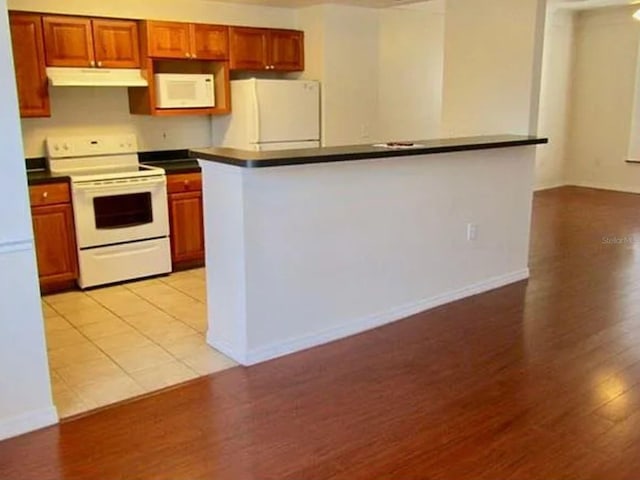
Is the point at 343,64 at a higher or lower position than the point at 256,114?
higher

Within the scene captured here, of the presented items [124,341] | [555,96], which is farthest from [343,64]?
[555,96]

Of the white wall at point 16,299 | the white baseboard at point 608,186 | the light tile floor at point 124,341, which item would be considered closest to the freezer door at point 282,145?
the light tile floor at point 124,341

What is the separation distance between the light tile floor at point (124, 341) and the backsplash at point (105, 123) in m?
1.36

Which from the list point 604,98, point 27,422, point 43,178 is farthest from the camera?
point 604,98

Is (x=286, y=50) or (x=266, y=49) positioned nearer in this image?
(x=266, y=49)

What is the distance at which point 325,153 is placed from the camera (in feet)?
11.2

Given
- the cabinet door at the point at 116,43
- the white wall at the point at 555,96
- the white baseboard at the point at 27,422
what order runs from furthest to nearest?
the white wall at the point at 555,96
the cabinet door at the point at 116,43
the white baseboard at the point at 27,422

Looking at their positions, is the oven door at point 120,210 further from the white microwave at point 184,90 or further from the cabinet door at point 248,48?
the cabinet door at point 248,48

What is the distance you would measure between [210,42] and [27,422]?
3.68 m

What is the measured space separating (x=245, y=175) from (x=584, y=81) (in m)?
7.79

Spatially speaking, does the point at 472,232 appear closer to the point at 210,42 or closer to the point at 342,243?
the point at 342,243

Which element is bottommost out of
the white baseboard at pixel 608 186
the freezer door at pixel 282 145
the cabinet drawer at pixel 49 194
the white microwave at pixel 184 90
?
the white baseboard at pixel 608 186

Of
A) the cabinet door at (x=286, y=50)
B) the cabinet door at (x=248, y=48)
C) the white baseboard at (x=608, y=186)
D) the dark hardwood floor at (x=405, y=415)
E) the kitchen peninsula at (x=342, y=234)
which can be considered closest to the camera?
the dark hardwood floor at (x=405, y=415)

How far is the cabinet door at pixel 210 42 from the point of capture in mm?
5199
